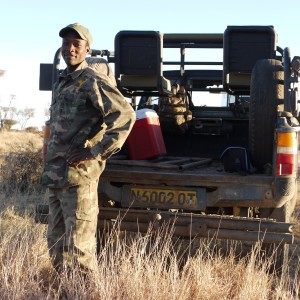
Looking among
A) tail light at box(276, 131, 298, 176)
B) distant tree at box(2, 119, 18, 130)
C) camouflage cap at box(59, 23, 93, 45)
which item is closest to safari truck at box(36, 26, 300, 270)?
tail light at box(276, 131, 298, 176)

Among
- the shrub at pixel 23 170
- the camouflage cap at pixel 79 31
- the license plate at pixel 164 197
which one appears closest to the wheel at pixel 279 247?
the license plate at pixel 164 197

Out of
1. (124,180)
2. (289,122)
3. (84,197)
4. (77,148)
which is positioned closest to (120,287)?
(84,197)

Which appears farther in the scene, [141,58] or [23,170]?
[23,170]

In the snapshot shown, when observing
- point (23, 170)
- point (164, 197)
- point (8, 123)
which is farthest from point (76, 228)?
point (8, 123)

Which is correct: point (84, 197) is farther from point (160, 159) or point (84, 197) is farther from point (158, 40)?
point (158, 40)

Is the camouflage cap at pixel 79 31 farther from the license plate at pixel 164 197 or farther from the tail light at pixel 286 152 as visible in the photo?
the tail light at pixel 286 152

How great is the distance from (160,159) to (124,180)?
87 cm

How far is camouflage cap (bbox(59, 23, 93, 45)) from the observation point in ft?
13.0

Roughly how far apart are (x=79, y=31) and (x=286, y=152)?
201 centimetres

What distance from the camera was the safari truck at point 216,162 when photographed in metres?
4.82

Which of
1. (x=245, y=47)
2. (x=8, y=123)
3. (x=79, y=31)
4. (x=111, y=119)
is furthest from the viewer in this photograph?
(x=8, y=123)

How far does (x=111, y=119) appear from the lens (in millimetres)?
3822

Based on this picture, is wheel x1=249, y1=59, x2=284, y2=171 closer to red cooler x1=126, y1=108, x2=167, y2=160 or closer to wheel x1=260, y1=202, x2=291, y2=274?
wheel x1=260, y1=202, x2=291, y2=274

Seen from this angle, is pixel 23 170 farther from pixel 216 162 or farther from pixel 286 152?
pixel 286 152
